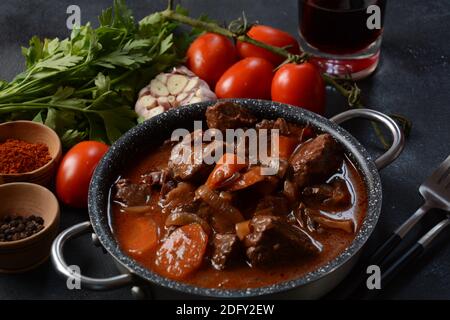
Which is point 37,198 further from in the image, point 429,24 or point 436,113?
point 429,24

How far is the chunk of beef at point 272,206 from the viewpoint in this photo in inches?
103

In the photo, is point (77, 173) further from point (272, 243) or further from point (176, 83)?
point (272, 243)

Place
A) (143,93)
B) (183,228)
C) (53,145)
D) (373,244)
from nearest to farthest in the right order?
(183,228)
(373,244)
(53,145)
(143,93)

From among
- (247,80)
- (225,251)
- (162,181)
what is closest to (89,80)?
(247,80)

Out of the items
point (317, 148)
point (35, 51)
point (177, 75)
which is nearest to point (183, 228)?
point (317, 148)

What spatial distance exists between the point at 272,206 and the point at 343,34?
1284mm

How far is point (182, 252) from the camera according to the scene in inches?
98.2

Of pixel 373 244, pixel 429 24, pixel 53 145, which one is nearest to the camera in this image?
pixel 373 244

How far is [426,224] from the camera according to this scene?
2.87m

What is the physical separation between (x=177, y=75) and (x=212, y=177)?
1000mm

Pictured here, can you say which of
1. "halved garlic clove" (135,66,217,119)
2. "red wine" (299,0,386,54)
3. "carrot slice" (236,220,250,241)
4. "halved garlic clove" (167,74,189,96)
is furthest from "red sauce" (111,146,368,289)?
"red wine" (299,0,386,54)

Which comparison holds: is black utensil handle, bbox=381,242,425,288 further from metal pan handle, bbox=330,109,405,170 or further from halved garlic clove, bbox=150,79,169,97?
halved garlic clove, bbox=150,79,169,97

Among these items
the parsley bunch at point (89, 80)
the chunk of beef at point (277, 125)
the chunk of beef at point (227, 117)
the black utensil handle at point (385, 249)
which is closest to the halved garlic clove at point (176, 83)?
the parsley bunch at point (89, 80)

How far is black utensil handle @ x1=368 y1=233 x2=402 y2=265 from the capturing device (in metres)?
2.60
